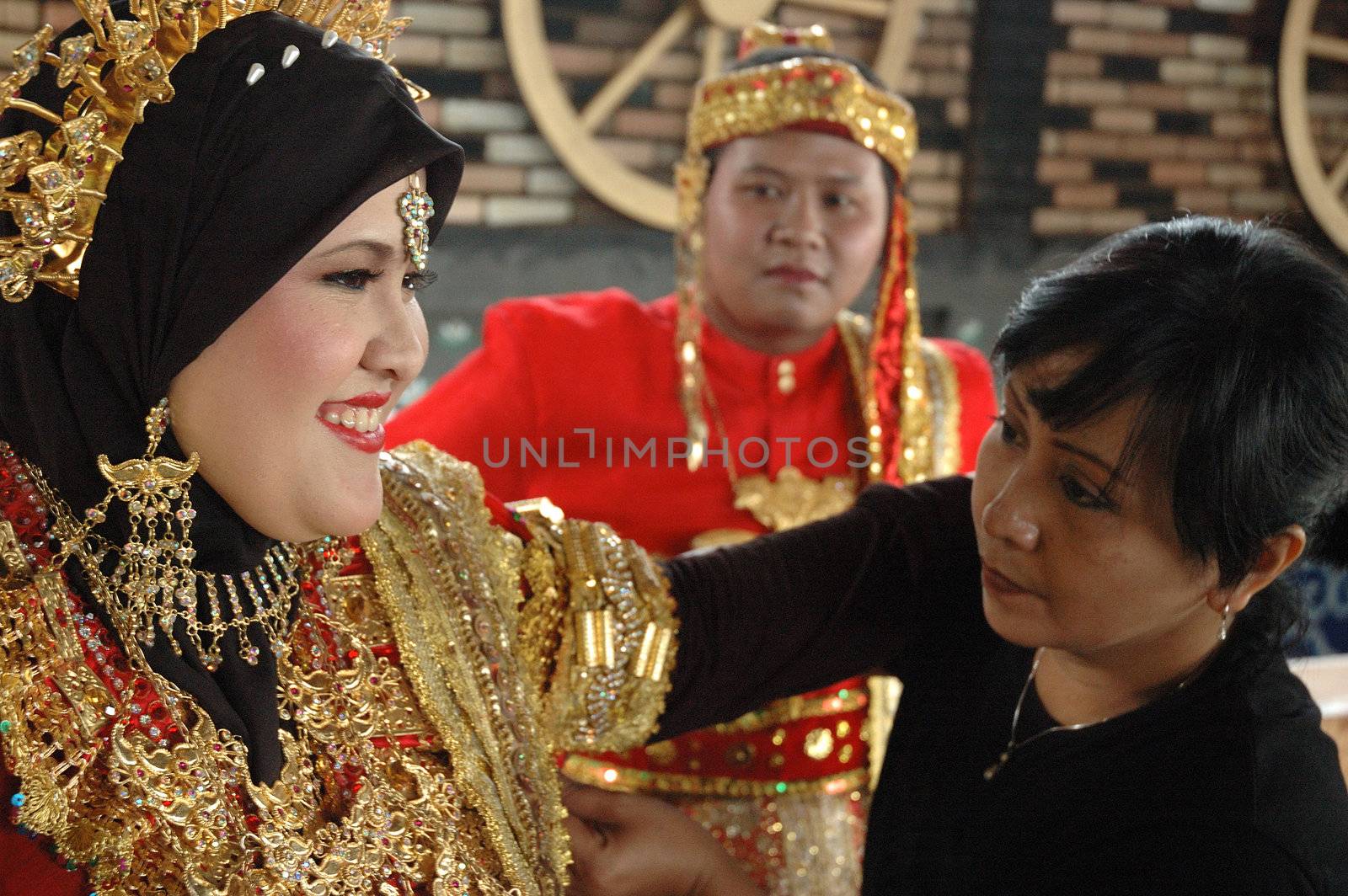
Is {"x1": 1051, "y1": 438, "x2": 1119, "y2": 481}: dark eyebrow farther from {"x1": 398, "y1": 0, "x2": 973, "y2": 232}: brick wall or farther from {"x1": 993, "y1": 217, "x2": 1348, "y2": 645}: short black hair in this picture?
{"x1": 398, "y1": 0, "x2": 973, "y2": 232}: brick wall

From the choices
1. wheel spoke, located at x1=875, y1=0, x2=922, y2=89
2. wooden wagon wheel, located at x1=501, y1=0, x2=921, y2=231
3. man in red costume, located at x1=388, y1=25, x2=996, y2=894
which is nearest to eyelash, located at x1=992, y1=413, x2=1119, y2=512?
man in red costume, located at x1=388, y1=25, x2=996, y2=894

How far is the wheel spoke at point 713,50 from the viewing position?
310 cm

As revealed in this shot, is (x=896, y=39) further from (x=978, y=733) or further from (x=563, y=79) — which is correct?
(x=978, y=733)

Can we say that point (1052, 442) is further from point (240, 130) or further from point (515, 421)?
point (515, 421)

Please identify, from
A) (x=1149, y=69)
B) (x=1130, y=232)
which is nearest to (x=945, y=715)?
(x=1130, y=232)

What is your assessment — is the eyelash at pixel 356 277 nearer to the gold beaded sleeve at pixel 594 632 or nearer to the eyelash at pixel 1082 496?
→ the gold beaded sleeve at pixel 594 632

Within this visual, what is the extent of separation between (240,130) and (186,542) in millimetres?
323

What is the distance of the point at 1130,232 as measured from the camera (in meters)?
1.25

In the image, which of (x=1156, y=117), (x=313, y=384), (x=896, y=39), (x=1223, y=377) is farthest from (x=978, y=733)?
(x=1156, y=117)

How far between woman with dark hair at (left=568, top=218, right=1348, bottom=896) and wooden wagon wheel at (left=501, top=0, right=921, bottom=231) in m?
1.82

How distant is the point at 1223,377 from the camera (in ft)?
3.63

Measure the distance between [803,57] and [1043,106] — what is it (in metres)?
1.67

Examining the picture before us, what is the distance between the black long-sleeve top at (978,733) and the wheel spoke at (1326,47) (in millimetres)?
2811

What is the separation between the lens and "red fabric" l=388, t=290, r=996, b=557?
202cm
